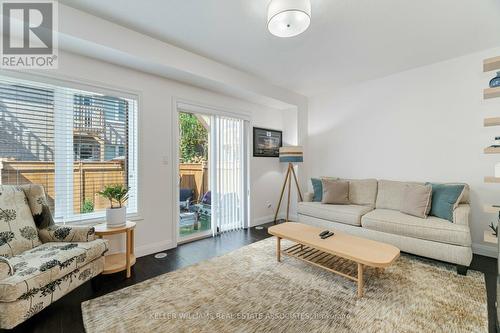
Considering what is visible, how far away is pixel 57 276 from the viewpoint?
1.62 metres

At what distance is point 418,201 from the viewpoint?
9.09 ft

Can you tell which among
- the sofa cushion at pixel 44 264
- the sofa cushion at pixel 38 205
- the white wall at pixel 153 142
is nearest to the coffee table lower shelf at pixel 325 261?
the white wall at pixel 153 142

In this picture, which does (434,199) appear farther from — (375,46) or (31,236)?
(31,236)

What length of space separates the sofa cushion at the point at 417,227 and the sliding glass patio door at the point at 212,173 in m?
2.11

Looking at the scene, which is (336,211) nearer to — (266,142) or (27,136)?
(266,142)

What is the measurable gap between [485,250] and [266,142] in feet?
11.4

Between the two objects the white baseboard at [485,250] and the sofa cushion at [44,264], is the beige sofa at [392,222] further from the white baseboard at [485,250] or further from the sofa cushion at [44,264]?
the sofa cushion at [44,264]

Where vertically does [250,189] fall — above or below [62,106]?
below

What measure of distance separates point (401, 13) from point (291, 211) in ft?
11.6

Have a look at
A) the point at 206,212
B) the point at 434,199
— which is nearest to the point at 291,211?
the point at 206,212

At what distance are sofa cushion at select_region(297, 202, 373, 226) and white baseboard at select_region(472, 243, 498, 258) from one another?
126cm

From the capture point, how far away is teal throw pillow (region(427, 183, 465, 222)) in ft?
8.48

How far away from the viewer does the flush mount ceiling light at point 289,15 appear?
171cm

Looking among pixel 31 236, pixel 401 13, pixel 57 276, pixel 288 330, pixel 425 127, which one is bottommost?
pixel 288 330
